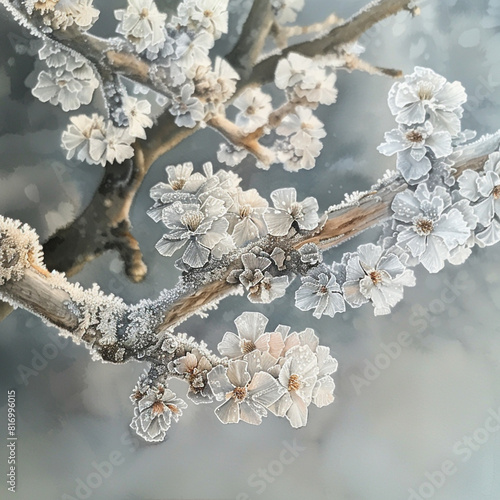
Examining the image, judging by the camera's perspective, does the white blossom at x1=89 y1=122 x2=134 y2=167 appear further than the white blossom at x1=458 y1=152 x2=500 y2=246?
Yes

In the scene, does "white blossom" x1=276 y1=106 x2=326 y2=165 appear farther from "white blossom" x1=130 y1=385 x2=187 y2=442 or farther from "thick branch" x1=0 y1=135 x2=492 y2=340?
"white blossom" x1=130 y1=385 x2=187 y2=442

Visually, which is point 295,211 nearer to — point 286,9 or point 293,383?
point 293,383

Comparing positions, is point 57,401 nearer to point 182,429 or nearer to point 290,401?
point 182,429

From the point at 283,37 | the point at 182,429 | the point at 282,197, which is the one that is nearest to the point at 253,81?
the point at 283,37

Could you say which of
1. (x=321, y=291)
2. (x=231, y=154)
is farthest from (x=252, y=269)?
(x=231, y=154)

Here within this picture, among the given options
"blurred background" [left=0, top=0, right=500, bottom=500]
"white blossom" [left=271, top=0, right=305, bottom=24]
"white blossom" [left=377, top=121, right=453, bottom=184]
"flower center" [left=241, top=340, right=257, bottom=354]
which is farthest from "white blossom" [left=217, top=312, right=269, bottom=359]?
"white blossom" [left=271, top=0, right=305, bottom=24]
